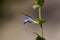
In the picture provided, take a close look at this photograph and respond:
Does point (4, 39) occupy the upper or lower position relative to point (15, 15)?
lower

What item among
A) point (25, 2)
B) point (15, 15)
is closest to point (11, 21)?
point (15, 15)

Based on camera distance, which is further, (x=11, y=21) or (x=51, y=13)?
(x=11, y=21)

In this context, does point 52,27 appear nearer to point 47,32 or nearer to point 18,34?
point 47,32

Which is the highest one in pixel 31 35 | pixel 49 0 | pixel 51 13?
pixel 49 0

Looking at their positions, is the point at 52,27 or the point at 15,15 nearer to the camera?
the point at 52,27

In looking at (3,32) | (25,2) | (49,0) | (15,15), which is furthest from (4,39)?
(49,0)

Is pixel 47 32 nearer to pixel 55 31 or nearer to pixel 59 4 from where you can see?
pixel 55 31
